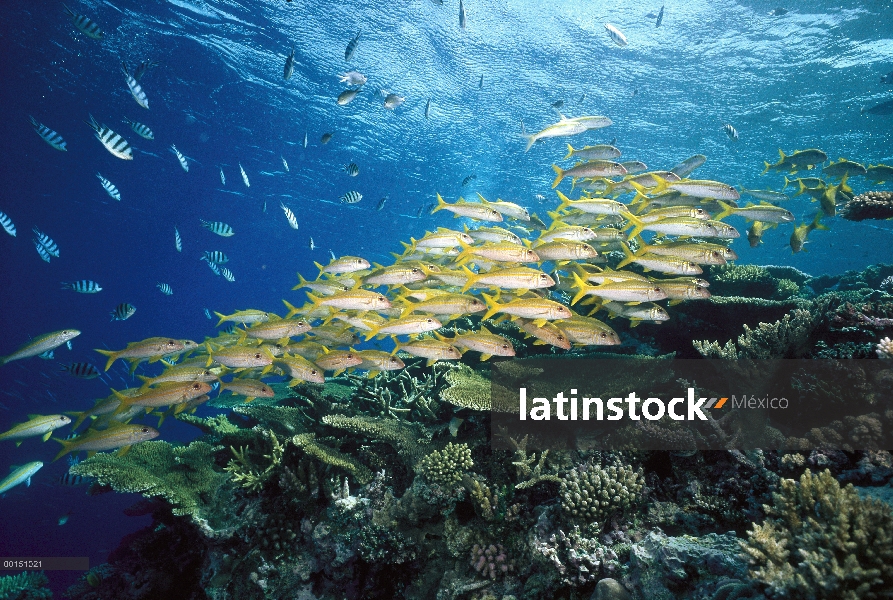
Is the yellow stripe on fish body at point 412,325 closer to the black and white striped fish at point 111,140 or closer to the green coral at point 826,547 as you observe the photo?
the green coral at point 826,547

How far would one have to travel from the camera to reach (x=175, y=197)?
38281 millimetres

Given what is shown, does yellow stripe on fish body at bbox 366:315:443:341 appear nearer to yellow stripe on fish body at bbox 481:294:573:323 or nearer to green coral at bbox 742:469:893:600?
yellow stripe on fish body at bbox 481:294:573:323

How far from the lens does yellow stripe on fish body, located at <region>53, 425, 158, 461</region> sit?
464 centimetres

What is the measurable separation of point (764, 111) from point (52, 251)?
1267 inches

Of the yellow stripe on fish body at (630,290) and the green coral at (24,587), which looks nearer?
the yellow stripe on fish body at (630,290)

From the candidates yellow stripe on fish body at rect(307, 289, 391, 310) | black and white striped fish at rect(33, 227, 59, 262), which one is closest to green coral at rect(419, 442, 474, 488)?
yellow stripe on fish body at rect(307, 289, 391, 310)

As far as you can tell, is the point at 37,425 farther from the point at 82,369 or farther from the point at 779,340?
the point at 779,340

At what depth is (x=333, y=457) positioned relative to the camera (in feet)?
17.3

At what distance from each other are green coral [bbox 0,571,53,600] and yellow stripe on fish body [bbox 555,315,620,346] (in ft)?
38.1

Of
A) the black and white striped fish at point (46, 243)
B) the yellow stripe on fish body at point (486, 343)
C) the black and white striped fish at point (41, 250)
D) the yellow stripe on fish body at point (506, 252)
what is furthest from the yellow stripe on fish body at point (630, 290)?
the black and white striped fish at point (41, 250)

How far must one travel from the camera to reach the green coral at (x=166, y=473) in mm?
5031

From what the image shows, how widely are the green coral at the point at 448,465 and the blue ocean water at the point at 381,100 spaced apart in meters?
12.0

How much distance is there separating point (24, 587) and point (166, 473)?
5933 mm

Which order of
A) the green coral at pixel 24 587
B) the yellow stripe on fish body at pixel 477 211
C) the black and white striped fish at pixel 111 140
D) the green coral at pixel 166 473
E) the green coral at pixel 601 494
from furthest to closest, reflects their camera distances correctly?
the green coral at pixel 24 587 < the black and white striped fish at pixel 111 140 < the yellow stripe on fish body at pixel 477 211 < the green coral at pixel 166 473 < the green coral at pixel 601 494
